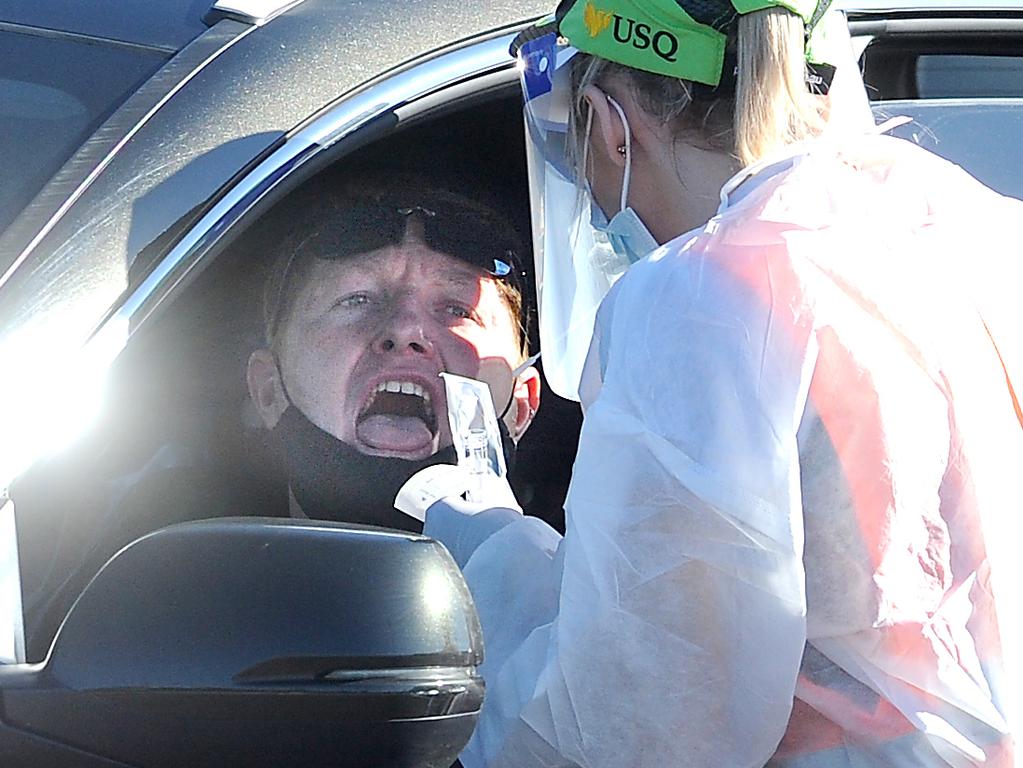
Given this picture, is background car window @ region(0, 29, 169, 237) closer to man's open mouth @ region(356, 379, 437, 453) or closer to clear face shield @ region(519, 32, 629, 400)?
clear face shield @ region(519, 32, 629, 400)

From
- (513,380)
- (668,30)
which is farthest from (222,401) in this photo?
(668,30)

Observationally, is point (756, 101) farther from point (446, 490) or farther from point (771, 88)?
point (446, 490)

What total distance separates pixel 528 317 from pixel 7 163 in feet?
3.27

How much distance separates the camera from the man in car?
2217 mm

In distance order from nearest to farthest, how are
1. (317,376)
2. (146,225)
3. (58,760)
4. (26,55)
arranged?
(58,760) < (146,225) < (26,55) < (317,376)

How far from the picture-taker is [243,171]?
172cm

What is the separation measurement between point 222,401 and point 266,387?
0.07 meters

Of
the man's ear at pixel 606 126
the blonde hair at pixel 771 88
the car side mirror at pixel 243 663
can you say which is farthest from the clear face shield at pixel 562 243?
the car side mirror at pixel 243 663

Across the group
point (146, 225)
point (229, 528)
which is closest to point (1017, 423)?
point (229, 528)

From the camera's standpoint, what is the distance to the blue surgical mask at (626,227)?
2.03 meters

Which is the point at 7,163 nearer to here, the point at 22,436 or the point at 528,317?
the point at 22,436

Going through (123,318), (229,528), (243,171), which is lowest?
(229,528)

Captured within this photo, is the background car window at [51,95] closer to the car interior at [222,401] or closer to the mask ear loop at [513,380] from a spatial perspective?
the car interior at [222,401]

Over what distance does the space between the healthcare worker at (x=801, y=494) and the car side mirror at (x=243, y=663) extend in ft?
1.20
